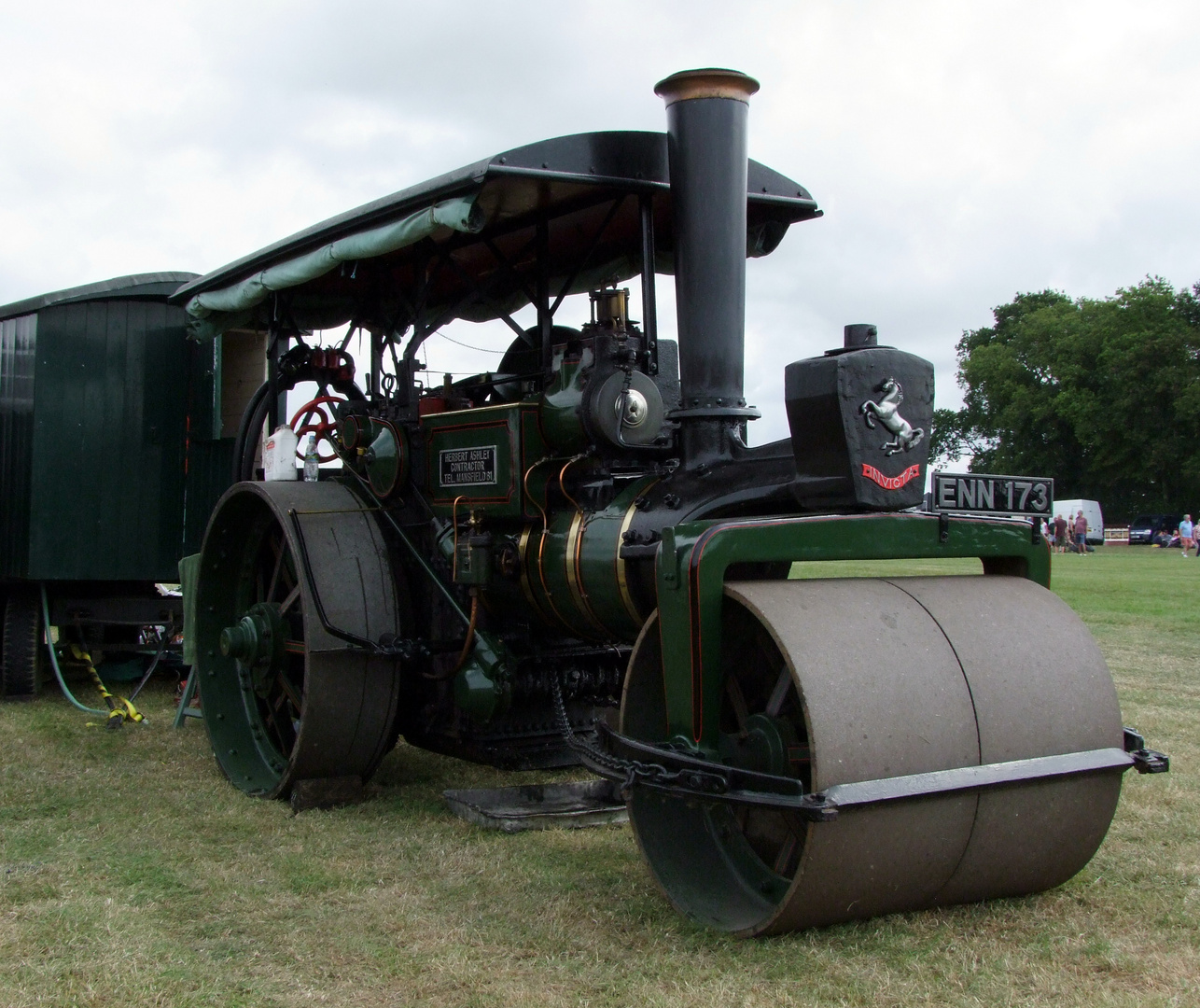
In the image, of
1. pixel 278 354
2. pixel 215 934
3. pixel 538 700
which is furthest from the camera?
pixel 278 354

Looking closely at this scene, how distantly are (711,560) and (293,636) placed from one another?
2.64m

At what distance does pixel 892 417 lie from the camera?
331 centimetres

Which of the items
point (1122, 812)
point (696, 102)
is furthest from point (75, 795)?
point (1122, 812)

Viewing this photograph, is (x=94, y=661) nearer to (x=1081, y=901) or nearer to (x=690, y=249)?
(x=690, y=249)

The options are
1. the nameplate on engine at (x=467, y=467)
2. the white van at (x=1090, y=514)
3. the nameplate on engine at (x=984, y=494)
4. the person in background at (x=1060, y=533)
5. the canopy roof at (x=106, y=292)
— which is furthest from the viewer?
the white van at (x=1090, y=514)

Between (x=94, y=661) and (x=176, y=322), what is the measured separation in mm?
2149

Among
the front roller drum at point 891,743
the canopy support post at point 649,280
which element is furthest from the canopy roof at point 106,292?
the front roller drum at point 891,743

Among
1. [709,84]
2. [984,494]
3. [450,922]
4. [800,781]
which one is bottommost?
[450,922]

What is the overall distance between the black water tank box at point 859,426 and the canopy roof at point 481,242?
125 centimetres

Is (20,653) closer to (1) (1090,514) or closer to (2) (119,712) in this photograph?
(2) (119,712)

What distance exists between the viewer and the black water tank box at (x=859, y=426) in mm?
3252

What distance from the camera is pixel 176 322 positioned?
25.5 ft

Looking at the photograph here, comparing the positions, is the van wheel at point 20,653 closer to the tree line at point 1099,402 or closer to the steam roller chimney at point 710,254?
the steam roller chimney at point 710,254

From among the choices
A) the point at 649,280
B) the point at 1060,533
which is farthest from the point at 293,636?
the point at 1060,533
